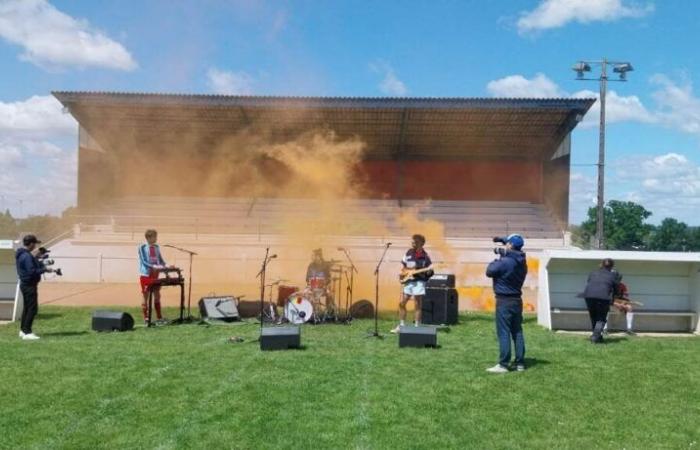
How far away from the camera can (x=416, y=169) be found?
3575 centimetres

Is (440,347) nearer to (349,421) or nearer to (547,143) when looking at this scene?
(349,421)

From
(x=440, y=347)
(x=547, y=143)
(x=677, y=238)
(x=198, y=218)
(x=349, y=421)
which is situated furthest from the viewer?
(x=677, y=238)

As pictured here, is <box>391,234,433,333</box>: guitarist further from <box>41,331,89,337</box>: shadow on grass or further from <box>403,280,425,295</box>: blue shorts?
<box>41,331,89,337</box>: shadow on grass

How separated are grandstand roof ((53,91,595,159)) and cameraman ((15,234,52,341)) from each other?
20.9 metres

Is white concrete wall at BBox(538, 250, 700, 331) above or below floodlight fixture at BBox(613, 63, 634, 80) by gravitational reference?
below

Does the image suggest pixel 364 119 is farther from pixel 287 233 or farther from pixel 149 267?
pixel 149 267

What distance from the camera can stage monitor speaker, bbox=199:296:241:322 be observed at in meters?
13.5

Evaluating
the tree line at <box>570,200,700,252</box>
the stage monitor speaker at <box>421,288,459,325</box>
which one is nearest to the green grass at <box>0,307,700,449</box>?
the stage monitor speaker at <box>421,288,459,325</box>

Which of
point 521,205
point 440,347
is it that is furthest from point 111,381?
point 521,205

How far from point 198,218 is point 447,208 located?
42.1ft

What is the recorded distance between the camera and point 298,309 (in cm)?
1323

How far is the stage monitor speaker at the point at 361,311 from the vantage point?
46.5 feet

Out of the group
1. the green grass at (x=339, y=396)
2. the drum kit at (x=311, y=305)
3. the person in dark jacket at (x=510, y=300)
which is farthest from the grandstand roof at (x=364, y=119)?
the person in dark jacket at (x=510, y=300)

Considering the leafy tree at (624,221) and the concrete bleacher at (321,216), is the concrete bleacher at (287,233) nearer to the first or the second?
the concrete bleacher at (321,216)
